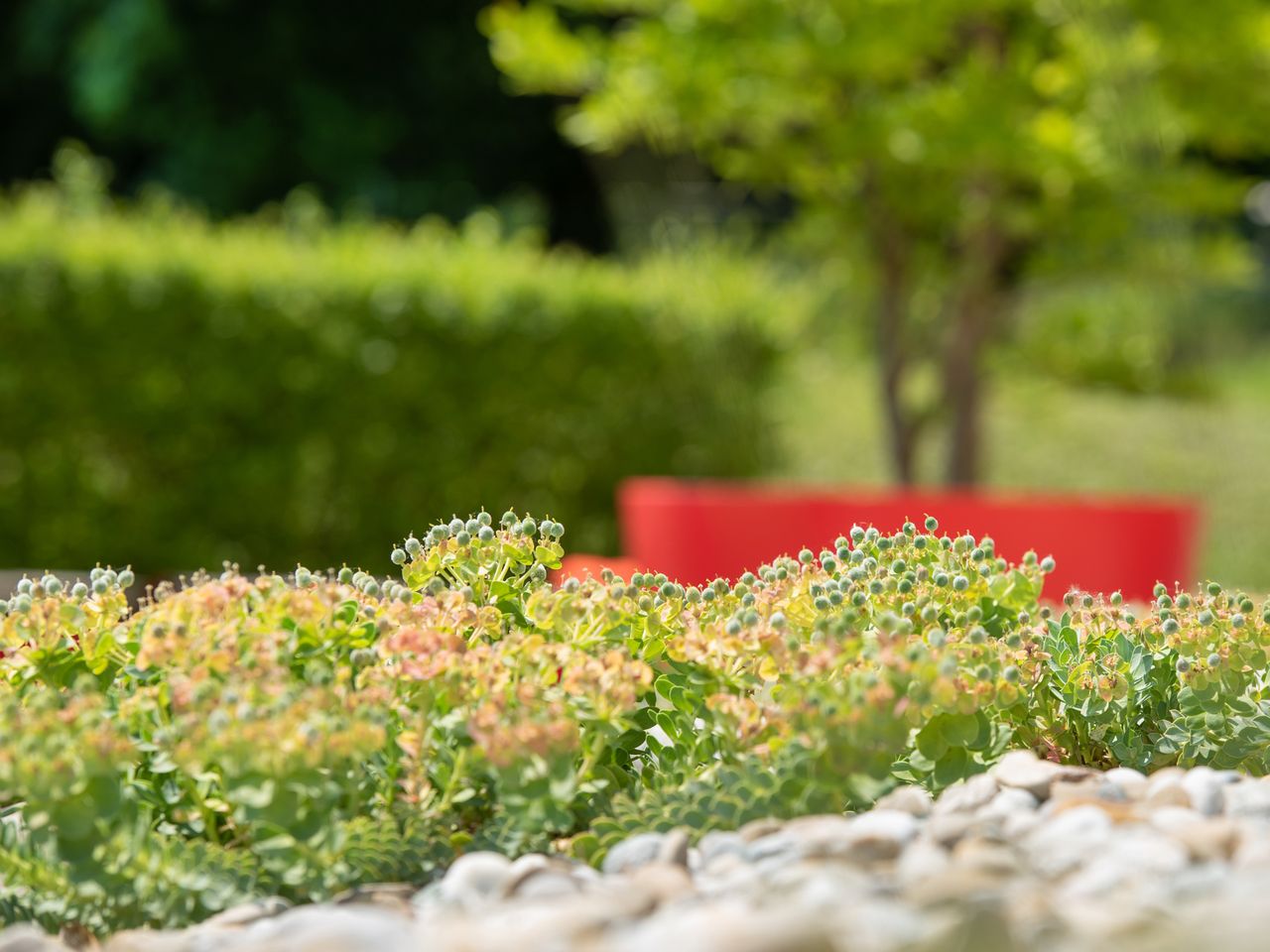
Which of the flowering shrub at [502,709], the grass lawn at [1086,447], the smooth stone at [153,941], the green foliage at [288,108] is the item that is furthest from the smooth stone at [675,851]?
the green foliage at [288,108]

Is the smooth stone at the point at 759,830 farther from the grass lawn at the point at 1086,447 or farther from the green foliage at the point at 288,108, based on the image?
the green foliage at the point at 288,108

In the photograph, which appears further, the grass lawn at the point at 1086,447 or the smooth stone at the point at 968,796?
the grass lawn at the point at 1086,447

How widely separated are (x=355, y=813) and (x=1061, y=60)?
189 inches

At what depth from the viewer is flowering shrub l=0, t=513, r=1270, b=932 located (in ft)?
5.52

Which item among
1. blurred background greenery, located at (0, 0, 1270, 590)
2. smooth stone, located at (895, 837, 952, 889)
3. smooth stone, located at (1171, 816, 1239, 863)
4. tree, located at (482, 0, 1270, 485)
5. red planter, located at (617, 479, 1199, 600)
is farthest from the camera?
blurred background greenery, located at (0, 0, 1270, 590)

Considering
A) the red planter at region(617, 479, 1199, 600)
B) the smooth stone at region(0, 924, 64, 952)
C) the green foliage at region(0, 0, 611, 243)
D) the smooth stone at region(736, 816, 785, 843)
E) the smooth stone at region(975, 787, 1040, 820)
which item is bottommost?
the smooth stone at region(0, 924, 64, 952)

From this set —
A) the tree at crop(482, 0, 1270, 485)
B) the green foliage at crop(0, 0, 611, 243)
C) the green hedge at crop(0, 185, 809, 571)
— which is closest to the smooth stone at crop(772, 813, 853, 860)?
the tree at crop(482, 0, 1270, 485)

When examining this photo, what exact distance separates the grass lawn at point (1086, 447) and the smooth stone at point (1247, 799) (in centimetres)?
582

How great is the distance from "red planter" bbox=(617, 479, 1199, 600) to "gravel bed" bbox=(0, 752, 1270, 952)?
2.59 meters

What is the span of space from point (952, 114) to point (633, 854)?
4243 mm

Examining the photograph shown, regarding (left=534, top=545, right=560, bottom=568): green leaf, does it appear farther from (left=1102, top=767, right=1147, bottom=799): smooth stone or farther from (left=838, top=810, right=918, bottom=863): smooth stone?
(left=1102, top=767, right=1147, bottom=799): smooth stone

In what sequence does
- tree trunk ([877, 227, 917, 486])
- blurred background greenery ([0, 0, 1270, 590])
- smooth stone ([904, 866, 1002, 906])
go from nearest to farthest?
smooth stone ([904, 866, 1002, 906]) < blurred background greenery ([0, 0, 1270, 590]) < tree trunk ([877, 227, 917, 486])

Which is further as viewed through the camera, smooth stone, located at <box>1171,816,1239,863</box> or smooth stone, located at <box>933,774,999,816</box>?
smooth stone, located at <box>933,774,999,816</box>

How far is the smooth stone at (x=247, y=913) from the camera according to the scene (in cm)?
162
